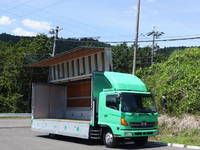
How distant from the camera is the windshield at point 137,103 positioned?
52.5 feet

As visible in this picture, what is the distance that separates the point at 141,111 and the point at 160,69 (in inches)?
413

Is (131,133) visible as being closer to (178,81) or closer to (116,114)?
(116,114)

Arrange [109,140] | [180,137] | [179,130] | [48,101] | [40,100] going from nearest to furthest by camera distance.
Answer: [109,140] < [180,137] < [179,130] < [40,100] < [48,101]

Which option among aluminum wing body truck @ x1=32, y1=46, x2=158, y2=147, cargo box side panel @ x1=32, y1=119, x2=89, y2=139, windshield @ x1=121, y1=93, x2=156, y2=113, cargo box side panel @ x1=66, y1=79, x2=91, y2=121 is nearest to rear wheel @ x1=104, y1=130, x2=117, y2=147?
aluminum wing body truck @ x1=32, y1=46, x2=158, y2=147

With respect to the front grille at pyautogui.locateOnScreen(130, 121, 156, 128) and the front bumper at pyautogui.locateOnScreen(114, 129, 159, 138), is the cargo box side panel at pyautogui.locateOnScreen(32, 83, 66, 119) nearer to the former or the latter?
the front bumper at pyautogui.locateOnScreen(114, 129, 159, 138)

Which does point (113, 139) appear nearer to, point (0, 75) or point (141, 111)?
point (141, 111)

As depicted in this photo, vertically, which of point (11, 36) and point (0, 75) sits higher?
point (11, 36)

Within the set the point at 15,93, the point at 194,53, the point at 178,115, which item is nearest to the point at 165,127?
the point at 178,115

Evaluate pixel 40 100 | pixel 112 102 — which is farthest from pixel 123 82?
pixel 40 100

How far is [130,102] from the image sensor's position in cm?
1620

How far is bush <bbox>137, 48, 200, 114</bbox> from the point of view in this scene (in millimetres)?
21438

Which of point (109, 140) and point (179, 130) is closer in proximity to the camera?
point (109, 140)

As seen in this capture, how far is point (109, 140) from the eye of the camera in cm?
1633

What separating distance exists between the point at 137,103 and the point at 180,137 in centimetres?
401
